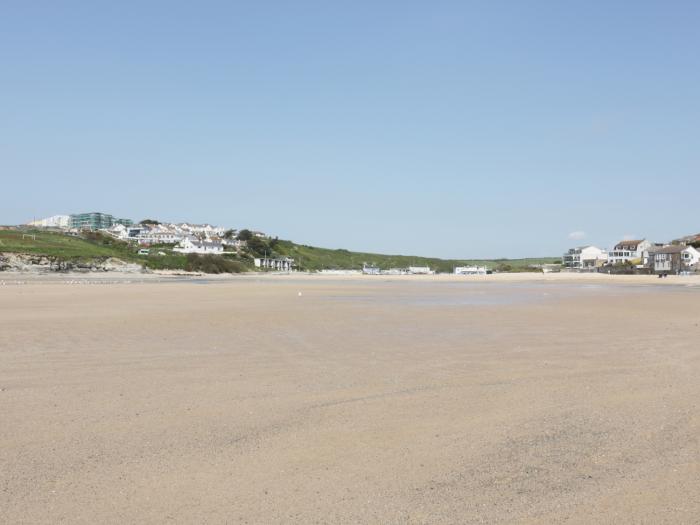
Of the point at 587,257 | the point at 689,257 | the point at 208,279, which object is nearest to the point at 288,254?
the point at 587,257

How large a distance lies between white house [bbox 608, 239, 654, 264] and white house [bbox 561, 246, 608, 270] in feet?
16.6

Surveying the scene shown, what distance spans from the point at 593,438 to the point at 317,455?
2978 mm

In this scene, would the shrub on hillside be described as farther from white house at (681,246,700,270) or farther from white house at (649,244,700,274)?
white house at (681,246,700,270)

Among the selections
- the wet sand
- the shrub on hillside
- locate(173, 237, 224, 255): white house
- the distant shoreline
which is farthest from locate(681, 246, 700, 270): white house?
the wet sand

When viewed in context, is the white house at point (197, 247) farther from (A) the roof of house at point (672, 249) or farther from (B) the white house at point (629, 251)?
(A) the roof of house at point (672, 249)

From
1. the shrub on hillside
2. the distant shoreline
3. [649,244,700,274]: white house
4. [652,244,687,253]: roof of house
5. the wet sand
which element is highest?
[652,244,687,253]: roof of house

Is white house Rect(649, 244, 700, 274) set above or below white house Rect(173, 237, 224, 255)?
below

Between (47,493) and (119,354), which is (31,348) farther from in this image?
(47,493)

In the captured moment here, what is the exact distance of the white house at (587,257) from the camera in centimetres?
15050

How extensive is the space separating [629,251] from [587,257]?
16.1 meters

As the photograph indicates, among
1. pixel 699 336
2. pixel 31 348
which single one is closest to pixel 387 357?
pixel 31 348

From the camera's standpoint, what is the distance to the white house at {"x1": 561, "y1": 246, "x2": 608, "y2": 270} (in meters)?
150

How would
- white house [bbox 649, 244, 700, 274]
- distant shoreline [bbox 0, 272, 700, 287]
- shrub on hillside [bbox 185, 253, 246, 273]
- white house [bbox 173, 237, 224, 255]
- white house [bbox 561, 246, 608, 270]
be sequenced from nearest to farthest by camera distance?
distant shoreline [bbox 0, 272, 700, 287] < shrub on hillside [bbox 185, 253, 246, 273] < white house [bbox 649, 244, 700, 274] < white house [bbox 173, 237, 224, 255] < white house [bbox 561, 246, 608, 270]

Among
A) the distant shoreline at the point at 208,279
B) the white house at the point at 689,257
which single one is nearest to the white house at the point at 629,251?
the white house at the point at 689,257
